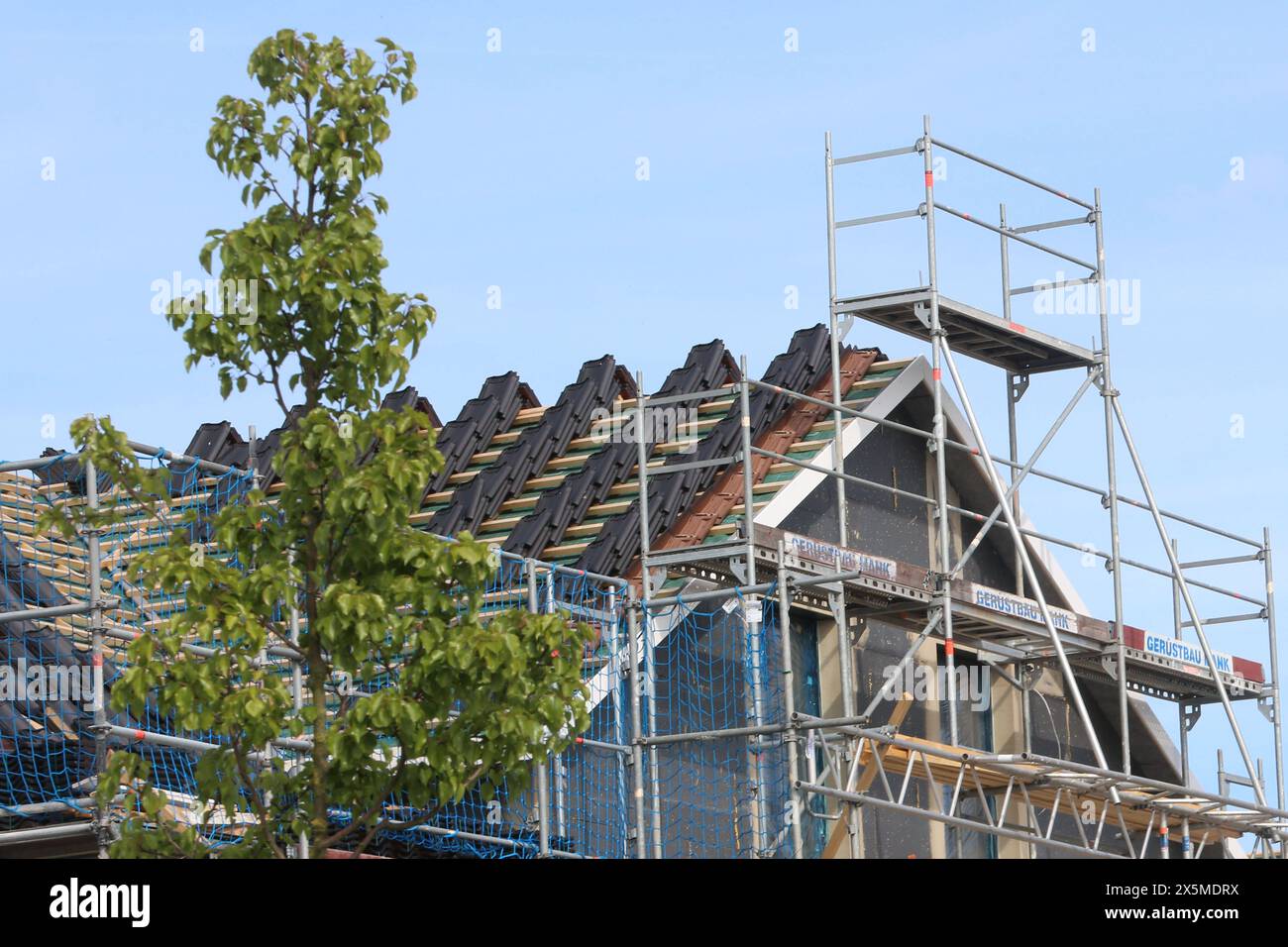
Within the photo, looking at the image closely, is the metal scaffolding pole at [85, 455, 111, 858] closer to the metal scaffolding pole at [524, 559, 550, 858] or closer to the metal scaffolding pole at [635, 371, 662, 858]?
the metal scaffolding pole at [524, 559, 550, 858]

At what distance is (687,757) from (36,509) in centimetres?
699

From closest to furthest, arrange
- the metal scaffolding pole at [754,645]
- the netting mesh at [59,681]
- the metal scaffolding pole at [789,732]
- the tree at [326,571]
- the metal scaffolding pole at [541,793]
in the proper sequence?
1. the tree at [326,571]
2. the netting mesh at [59,681]
3. the metal scaffolding pole at [541,793]
4. the metal scaffolding pole at [789,732]
5. the metal scaffolding pole at [754,645]

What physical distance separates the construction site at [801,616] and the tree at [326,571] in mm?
3121

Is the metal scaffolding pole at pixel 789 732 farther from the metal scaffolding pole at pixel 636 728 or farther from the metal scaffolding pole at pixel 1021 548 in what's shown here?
the metal scaffolding pole at pixel 1021 548

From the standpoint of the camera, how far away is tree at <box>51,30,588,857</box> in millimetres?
11961

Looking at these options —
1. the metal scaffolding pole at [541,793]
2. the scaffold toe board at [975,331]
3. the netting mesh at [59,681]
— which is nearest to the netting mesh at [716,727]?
the metal scaffolding pole at [541,793]

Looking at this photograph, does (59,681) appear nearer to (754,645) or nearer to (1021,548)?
(754,645)

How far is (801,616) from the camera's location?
2264cm

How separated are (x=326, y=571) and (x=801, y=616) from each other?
1080 cm

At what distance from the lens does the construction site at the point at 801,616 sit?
1891 cm

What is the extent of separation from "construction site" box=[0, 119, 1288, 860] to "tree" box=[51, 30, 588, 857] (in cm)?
312

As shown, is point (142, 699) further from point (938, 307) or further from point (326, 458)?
point (938, 307)

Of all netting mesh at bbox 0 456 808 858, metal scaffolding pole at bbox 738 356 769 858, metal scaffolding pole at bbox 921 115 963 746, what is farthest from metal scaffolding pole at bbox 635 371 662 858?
metal scaffolding pole at bbox 921 115 963 746
